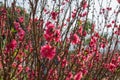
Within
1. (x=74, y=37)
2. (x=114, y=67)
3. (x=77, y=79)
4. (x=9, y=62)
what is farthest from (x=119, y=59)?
(x=9, y=62)

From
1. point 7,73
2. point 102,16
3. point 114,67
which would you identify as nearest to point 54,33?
point 7,73

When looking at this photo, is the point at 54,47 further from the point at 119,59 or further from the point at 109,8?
the point at 109,8

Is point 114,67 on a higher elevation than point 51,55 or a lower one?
lower

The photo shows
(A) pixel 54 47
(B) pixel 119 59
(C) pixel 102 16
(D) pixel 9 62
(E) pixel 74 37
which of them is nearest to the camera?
(A) pixel 54 47

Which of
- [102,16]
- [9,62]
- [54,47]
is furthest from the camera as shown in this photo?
[102,16]

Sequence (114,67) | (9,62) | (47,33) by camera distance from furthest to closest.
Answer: (114,67), (9,62), (47,33)

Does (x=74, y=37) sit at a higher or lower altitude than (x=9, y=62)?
higher

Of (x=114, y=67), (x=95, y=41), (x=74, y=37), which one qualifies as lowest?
(x=114, y=67)

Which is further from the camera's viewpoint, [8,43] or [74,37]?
[8,43]

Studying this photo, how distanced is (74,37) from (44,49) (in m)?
0.65

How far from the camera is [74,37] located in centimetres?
308

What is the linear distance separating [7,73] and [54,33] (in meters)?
0.65

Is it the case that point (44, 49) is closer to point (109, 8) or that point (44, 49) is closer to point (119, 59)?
point (119, 59)

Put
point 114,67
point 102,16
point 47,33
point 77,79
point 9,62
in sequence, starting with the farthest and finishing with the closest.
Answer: point 102,16
point 114,67
point 77,79
point 9,62
point 47,33
